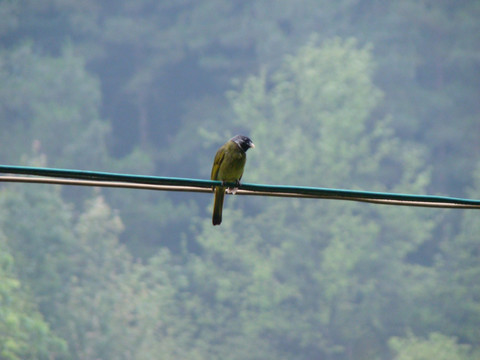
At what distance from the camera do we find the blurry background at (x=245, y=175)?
41875mm

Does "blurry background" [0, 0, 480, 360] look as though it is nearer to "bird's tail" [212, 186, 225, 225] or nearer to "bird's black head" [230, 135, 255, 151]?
"bird's black head" [230, 135, 255, 151]

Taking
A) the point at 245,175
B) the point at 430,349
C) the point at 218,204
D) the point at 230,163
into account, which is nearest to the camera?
the point at 218,204

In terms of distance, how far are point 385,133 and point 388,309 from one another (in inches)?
492

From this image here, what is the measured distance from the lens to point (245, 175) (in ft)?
159

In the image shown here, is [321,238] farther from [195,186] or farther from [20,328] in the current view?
[195,186]

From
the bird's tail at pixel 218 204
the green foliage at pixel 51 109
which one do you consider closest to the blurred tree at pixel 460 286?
the green foliage at pixel 51 109

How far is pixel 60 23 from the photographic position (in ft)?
205

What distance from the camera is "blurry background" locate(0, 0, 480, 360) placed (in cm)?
4188

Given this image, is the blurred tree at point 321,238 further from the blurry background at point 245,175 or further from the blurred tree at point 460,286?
the blurred tree at point 460,286

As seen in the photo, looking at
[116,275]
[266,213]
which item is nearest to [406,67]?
[266,213]

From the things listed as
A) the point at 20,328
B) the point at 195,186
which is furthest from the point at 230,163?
the point at 20,328

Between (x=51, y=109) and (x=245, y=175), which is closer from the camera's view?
(x=245, y=175)

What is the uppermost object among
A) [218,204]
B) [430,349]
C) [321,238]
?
[321,238]

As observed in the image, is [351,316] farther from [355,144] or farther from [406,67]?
[406,67]
